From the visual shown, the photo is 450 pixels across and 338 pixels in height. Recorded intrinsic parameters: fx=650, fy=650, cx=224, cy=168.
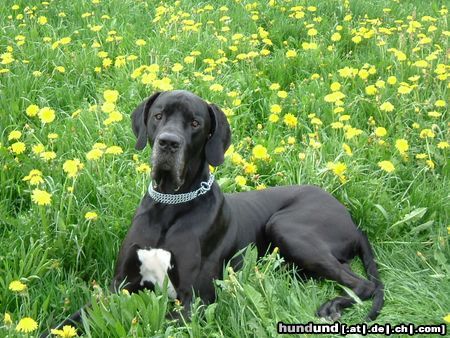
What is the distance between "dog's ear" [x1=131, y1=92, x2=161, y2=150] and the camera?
333 centimetres

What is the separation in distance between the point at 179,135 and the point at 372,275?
131 centimetres

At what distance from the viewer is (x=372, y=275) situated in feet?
11.3

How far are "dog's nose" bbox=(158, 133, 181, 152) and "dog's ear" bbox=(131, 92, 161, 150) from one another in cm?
35

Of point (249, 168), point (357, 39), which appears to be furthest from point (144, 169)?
point (357, 39)

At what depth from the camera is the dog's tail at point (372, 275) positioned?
3100mm

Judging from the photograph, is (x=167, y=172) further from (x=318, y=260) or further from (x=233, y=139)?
(x=233, y=139)

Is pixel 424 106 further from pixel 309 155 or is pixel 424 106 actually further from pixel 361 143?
pixel 309 155

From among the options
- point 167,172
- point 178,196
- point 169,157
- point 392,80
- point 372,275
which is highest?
point 169,157

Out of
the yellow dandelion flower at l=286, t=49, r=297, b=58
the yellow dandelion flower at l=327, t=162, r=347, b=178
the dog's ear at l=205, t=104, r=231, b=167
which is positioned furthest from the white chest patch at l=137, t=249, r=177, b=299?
the yellow dandelion flower at l=286, t=49, r=297, b=58

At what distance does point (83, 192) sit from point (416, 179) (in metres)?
2.09

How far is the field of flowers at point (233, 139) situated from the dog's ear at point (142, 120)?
0.41m

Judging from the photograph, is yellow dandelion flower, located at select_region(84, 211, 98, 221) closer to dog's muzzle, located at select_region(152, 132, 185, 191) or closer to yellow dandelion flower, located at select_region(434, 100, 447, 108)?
dog's muzzle, located at select_region(152, 132, 185, 191)

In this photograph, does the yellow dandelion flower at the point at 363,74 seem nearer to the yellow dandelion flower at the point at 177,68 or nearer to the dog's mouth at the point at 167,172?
the yellow dandelion flower at the point at 177,68

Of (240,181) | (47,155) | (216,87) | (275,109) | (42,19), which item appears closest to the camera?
(47,155)
